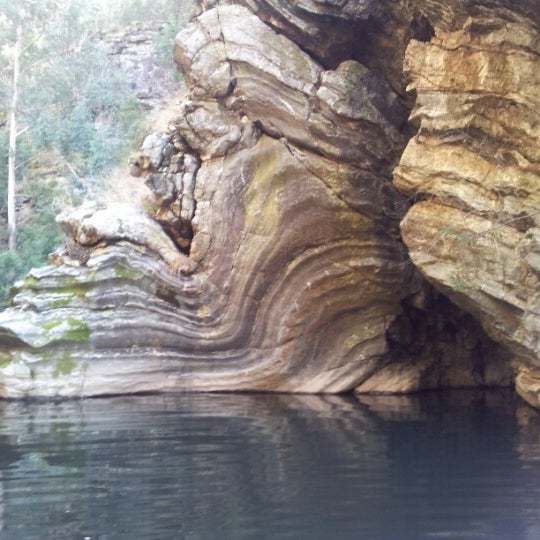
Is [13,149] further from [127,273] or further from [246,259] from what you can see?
[246,259]

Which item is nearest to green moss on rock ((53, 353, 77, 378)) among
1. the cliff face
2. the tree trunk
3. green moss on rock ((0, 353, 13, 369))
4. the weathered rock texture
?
the cliff face

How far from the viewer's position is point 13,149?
115 ft

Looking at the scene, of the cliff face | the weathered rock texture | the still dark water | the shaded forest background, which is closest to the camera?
the still dark water

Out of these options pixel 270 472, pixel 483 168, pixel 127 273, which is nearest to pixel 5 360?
pixel 127 273

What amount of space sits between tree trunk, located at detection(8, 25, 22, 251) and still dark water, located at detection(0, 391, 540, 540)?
19114 millimetres

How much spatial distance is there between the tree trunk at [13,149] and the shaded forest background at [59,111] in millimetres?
350

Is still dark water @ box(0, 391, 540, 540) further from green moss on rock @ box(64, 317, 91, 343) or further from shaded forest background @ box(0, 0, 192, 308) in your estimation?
shaded forest background @ box(0, 0, 192, 308)

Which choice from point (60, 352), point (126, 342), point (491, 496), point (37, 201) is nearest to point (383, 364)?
point (126, 342)

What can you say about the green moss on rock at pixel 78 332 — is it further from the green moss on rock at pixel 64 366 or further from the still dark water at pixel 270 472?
the still dark water at pixel 270 472

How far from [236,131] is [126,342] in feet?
16.4

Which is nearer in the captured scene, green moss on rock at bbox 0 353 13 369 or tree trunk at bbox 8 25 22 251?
green moss on rock at bbox 0 353 13 369

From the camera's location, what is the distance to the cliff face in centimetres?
1747

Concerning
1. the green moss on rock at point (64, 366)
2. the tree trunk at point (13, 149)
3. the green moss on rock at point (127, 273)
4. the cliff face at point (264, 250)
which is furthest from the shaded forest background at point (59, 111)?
the green moss on rock at point (64, 366)

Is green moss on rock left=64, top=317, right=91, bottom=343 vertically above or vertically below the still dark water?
above
